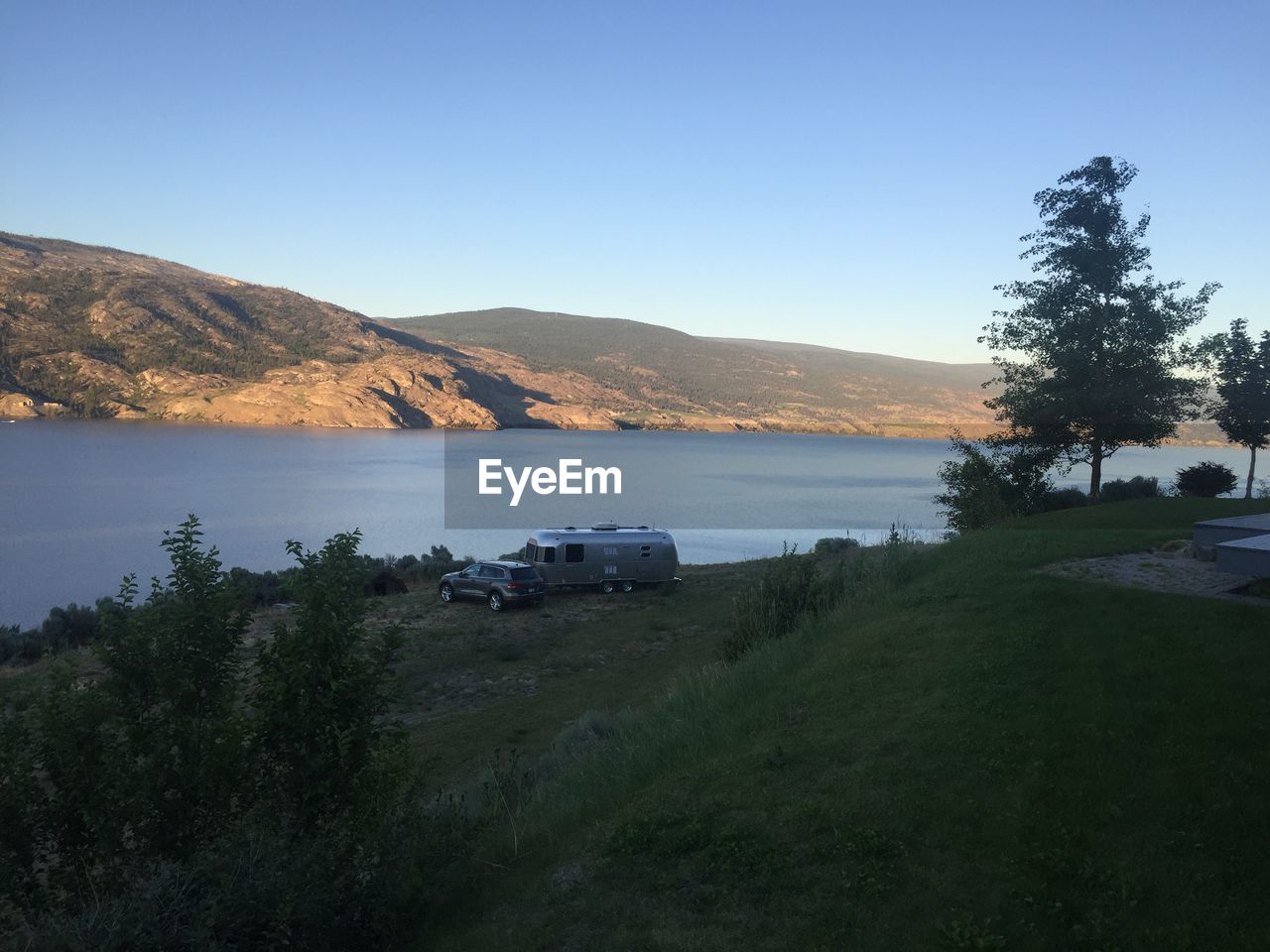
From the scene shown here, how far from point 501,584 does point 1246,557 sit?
731 inches

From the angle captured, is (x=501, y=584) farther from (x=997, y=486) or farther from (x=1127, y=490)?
(x=1127, y=490)

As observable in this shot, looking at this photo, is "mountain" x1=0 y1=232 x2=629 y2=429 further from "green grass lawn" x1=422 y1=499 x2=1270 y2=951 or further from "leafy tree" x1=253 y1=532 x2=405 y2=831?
"green grass lawn" x1=422 y1=499 x2=1270 y2=951

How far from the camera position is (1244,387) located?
1220 inches

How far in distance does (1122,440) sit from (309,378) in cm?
12889

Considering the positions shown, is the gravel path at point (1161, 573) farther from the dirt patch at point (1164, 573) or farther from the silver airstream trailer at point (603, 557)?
the silver airstream trailer at point (603, 557)

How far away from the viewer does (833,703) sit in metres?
8.11

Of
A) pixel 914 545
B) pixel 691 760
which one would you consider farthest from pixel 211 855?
pixel 914 545

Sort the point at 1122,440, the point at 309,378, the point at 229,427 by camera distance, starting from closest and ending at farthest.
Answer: the point at 1122,440 < the point at 229,427 < the point at 309,378

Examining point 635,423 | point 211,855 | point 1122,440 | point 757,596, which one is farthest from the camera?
point 635,423

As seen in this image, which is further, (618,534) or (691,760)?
(618,534)

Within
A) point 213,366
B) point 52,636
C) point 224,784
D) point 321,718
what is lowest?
point 52,636

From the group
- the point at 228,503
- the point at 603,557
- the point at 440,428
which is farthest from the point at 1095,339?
the point at 440,428

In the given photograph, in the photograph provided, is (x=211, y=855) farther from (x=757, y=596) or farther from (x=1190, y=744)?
(x=757, y=596)

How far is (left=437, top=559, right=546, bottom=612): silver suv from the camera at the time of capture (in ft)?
81.0
